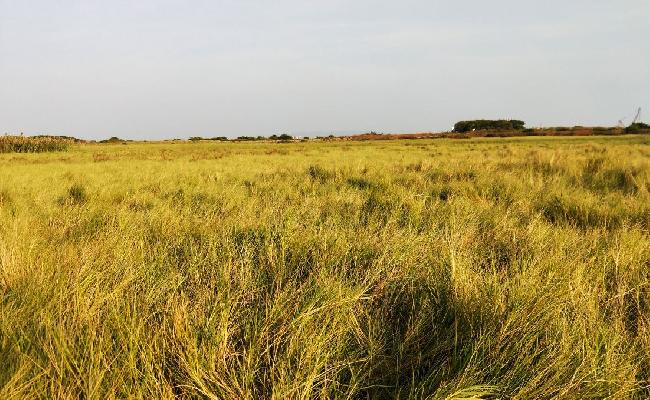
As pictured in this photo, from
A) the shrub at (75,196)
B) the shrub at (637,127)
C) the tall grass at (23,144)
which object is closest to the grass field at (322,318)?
the shrub at (75,196)

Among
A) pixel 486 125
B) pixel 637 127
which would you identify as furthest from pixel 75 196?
pixel 486 125

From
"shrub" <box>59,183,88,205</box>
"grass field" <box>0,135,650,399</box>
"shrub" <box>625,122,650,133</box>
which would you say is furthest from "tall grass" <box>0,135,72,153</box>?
"shrub" <box>625,122,650,133</box>

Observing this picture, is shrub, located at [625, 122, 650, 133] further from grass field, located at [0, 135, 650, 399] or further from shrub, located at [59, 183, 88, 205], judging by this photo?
shrub, located at [59, 183, 88, 205]

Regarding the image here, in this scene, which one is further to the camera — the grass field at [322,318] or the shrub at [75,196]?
the shrub at [75,196]

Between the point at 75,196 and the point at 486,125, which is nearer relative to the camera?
the point at 75,196

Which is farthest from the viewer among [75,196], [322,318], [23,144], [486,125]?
[486,125]

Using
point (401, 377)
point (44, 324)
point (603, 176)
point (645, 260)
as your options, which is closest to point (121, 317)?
point (44, 324)

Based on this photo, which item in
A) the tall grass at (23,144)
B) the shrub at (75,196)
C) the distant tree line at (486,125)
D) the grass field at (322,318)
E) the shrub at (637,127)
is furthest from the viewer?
the distant tree line at (486,125)

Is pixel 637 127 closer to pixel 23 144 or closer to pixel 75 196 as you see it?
pixel 75 196

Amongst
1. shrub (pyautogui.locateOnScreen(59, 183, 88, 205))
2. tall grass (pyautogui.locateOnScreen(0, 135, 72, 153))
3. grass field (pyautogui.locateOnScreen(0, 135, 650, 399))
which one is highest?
tall grass (pyautogui.locateOnScreen(0, 135, 72, 153))

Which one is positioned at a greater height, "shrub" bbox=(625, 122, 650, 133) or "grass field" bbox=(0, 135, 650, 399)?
"shrub" bbox=(625, 122, 650, 133)

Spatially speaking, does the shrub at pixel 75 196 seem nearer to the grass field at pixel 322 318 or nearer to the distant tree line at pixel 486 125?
the grass field at pixel 322 318

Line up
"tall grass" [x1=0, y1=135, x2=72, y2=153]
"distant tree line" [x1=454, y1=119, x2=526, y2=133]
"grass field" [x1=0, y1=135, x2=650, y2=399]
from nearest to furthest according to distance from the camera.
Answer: "grass field" [x1=0, y1=135, x2=650, y2=399] → "tall grass" [x1=0, y1=135, x2=72, y2=153] → "distant tree line" [x1=454, y1=119, x2=526, y2=133]

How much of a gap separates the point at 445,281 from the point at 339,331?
783 mm
